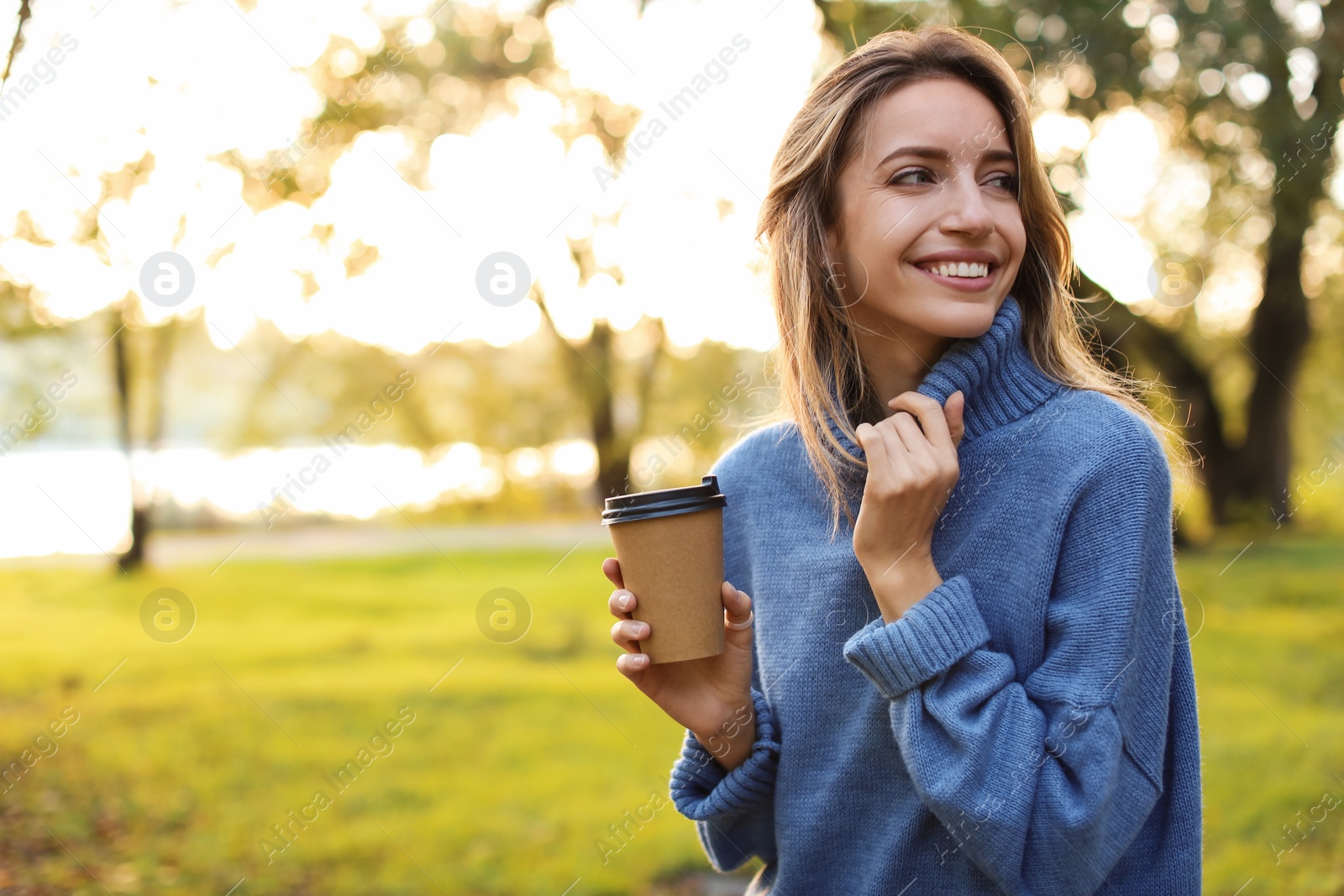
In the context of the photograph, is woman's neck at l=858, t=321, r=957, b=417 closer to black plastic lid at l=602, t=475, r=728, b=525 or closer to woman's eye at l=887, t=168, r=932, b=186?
woman's eye at l=887, t=168, r=932, b=186

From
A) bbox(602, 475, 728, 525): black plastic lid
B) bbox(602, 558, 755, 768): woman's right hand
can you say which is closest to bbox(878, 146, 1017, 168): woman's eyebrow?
bbox(602, 475, 728, 525): black plastic lid

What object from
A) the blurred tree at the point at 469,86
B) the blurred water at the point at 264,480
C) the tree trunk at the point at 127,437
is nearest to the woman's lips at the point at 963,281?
the blurred tree at the point at 469,86

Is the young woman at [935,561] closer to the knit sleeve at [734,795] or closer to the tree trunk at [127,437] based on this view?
the knit sleeve at [734,795]

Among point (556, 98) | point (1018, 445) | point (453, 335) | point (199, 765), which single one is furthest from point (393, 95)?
point (1018, 445)

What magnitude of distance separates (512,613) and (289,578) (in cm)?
358

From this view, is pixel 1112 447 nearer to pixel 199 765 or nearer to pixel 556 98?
pixel 199 765

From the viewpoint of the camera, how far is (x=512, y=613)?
30.7ft

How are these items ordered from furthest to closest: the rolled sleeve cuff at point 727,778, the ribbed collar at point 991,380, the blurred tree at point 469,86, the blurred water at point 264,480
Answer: the blurred water at point 264,480 → the blurred tree at point 469,86 → the rolled sleeve cuff at point 727,778 → the ribbed collar at point 991,380

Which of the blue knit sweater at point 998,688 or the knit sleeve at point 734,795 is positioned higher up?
the blue knit sweater at point 998,688

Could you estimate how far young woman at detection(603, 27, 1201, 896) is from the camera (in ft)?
4.56

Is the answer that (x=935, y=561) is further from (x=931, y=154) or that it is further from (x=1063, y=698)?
(x=931, y=154)

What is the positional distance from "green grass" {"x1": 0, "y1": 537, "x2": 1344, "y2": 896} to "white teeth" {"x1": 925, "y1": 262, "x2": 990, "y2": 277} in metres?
3.46

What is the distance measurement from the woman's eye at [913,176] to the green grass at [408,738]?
354 cm

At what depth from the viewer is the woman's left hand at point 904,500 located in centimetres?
142
